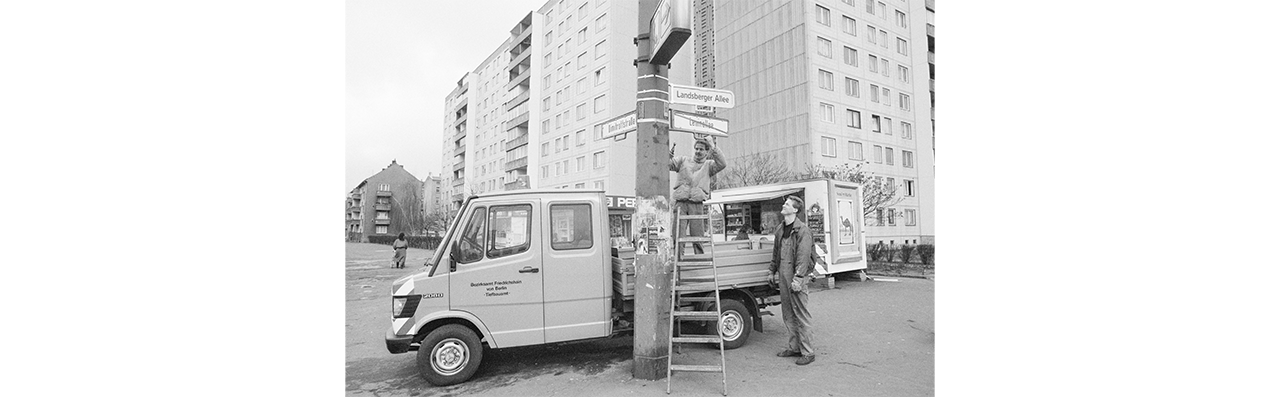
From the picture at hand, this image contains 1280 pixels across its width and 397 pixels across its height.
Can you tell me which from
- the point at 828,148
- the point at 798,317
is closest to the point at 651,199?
the point at 798,317

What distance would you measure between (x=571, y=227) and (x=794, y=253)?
184 cm

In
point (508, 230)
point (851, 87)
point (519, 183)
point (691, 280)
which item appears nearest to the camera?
point (508, 230)

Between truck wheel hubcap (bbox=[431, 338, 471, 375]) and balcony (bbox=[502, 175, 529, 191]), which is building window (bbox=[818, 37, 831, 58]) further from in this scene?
truck wheel hubcap (bbox=[431, 338, 471, 375])

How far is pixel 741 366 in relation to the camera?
4.14 meters

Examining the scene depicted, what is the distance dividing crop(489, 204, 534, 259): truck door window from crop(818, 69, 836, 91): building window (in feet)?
9.30

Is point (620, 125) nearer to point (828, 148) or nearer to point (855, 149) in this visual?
point (855, 149)

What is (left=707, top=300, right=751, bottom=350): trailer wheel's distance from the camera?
189 inches

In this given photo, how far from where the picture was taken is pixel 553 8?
2872cm

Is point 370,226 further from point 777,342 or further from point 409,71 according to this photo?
point 777,342

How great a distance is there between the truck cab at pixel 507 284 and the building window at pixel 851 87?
2578 millimetres

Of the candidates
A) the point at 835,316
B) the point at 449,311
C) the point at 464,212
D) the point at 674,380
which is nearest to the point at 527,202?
the point at 464,212

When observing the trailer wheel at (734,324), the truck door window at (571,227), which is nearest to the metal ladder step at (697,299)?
the trailer wheel at (734,324)

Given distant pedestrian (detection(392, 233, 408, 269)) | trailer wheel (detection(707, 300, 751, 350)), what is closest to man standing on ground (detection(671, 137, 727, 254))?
trailer wheel (detection(707, 300, 751, 350))

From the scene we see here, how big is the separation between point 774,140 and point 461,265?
6805 mm
